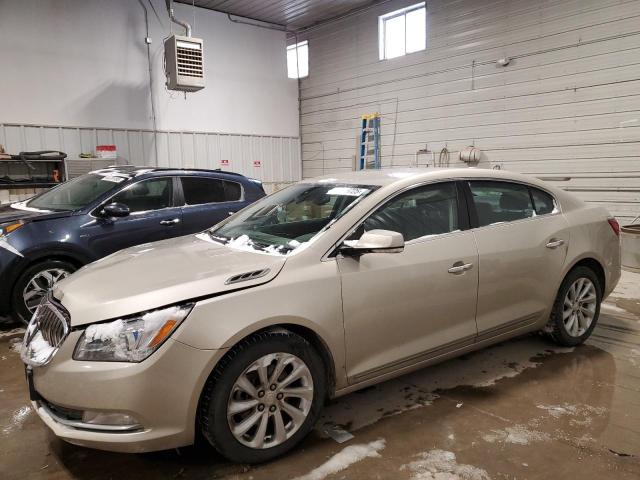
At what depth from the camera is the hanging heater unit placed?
8359 mm

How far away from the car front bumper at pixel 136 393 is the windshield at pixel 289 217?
2.51ft

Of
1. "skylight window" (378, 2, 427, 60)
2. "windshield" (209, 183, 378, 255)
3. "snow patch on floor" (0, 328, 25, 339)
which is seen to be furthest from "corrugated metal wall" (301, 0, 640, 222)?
"snow patch on floor" (0, 328, 25, 339)

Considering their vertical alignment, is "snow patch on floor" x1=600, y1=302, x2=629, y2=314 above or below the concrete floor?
above

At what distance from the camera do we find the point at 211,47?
33.8 ft

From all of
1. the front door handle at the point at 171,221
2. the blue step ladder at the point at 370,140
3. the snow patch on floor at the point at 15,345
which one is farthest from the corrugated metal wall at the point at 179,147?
the snow patch on floor at the point at 15,345

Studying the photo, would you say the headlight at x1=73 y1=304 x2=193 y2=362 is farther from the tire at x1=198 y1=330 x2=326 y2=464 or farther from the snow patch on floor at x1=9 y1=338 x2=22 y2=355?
the snow patch on floor at x1=9 y1=338 x2=22 y2=355

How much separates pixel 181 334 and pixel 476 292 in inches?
70.3

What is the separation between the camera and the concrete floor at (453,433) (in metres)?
2.22

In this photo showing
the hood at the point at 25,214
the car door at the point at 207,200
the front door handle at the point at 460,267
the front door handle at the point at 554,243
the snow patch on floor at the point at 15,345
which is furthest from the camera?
the car door at the point at 207,200

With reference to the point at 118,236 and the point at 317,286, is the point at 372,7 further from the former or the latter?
the point at 317,286

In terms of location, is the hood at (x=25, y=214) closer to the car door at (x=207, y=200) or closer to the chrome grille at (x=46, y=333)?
the car door at (x=207, y=200)

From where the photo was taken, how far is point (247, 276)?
7.30 ft

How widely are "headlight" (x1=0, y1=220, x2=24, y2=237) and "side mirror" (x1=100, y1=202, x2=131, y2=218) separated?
0.68m

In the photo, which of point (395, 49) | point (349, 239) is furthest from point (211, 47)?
point (349, 239)
